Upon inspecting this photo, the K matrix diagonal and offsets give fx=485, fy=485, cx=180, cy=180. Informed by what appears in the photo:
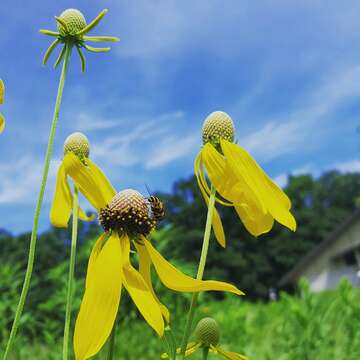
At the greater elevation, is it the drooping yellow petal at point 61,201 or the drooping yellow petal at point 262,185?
the drooping yellow petal at point 61,201

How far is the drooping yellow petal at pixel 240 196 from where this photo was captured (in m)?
0.66

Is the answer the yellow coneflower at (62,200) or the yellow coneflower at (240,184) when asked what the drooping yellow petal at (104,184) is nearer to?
the yellow coneflower at (62,200)

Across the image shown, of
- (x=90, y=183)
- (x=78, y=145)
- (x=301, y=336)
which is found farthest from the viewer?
(x=301, y=336)

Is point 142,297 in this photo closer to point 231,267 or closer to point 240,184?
point 240,184

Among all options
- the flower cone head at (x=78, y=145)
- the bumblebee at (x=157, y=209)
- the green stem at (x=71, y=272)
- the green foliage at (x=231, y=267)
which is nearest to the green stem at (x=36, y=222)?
the green stem at (x=71, y=272)

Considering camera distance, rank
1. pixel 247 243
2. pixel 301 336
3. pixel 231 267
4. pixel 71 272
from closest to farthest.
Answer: pixel 71 272 → pixel 301 336 → pixel 231 267 → pixel 247 243

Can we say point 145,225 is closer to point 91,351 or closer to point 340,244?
point 91,351

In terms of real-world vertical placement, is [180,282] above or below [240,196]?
below

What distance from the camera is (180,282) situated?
1.68ft

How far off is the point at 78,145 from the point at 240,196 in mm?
336

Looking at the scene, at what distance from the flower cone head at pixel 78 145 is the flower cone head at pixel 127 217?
251mm

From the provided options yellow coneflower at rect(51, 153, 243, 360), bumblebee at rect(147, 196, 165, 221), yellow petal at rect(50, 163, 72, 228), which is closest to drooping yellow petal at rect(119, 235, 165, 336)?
yellow coneflower at rect(51, 153, 243, 360)

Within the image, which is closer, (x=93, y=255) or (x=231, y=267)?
(x=93, y=255)

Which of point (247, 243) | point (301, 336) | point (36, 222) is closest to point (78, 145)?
point (36, 222)
